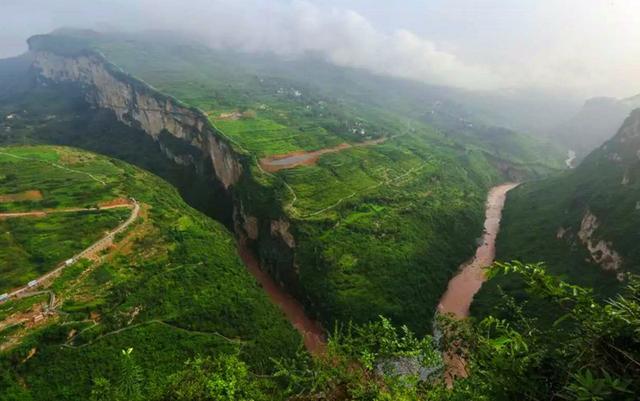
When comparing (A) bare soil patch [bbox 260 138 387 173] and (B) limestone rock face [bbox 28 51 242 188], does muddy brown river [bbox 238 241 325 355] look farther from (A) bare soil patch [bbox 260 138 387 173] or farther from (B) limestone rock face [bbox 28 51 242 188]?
(B) limestone rock face [bbox 28 51 242 188]

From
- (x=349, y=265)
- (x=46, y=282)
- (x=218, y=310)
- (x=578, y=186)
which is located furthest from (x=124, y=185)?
(x=578, y=186)

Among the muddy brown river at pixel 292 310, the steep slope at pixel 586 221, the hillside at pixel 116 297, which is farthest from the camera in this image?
the steep slope at pixel 586 221

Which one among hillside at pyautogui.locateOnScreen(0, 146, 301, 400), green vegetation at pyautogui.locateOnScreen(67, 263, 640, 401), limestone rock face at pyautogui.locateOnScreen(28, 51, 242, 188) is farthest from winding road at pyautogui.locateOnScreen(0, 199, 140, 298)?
green vegetation at pyautogui.locateOnScreen(67, 263, 640, 401)

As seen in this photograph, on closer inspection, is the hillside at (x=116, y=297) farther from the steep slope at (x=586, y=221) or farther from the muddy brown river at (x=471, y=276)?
the steep slope at (x=586, y=221)

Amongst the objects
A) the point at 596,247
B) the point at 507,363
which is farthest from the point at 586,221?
the point at 507,363

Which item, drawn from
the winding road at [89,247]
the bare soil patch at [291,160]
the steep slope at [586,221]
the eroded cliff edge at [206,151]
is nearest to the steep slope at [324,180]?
the eroded cliff edge at [206,151]
